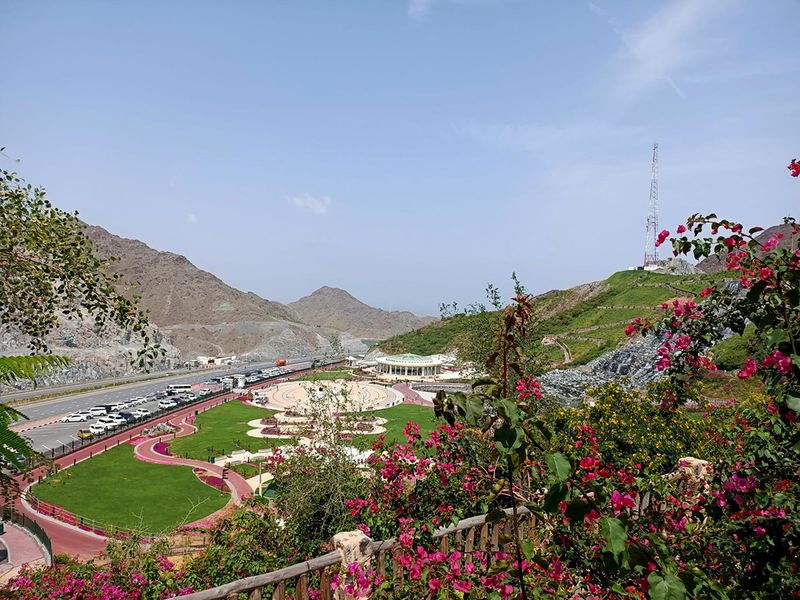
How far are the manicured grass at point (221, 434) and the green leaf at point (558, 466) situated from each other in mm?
23086

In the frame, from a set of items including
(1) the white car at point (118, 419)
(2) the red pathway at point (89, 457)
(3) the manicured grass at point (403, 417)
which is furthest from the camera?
(1) the white car at point (118, 419)

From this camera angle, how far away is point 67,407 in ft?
143

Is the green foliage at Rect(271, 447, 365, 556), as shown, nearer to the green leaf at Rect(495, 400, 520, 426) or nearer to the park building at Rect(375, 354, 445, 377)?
the green leaf at Rect(495, 400, 520, 426)

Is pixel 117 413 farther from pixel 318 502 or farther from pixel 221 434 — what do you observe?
pixel 318 502

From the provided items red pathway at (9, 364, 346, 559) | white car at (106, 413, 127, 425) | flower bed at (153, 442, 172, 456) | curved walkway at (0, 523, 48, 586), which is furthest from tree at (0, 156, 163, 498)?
white car at (106, 413, 127, 425)

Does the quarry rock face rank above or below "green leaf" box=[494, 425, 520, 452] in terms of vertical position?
below

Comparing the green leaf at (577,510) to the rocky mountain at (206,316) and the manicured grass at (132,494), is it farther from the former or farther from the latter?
the rocky mountain at (206,316)

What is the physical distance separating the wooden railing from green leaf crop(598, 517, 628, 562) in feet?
5.36

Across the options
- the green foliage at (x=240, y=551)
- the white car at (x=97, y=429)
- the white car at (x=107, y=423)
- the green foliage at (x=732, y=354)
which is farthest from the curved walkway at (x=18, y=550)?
the green foliage at (x=732, y=354)

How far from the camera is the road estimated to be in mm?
31969

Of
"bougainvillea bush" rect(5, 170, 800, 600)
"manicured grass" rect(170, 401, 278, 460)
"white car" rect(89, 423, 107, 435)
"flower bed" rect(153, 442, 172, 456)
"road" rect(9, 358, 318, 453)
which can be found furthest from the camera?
"white car" rect(89, 423, 107, 435)

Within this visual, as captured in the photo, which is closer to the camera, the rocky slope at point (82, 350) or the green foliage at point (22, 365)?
the green foliage at point (22, 365)

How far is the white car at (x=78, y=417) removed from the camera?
37406 mm

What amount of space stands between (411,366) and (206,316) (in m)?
117
